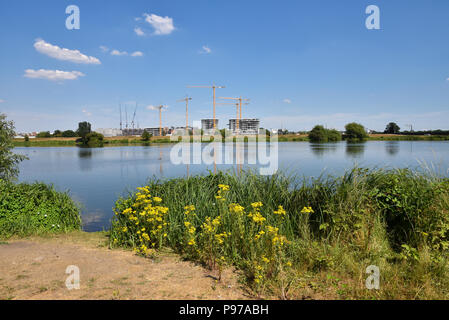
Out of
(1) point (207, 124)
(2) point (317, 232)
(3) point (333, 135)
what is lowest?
(2) point (317, 232)

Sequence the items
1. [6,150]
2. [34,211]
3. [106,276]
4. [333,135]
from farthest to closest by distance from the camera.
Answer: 1. [333,135]
2. [6,150]
3. [34,211]
4. [106,276]

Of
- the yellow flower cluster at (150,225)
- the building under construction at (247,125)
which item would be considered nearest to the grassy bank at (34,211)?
the yellow flower cluster at (150,225)

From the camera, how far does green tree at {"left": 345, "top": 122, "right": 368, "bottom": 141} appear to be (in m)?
89.8

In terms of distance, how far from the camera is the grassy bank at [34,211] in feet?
22.9

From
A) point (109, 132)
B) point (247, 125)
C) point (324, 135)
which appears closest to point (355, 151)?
point (324, 135)

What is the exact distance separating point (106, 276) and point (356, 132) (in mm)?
98013

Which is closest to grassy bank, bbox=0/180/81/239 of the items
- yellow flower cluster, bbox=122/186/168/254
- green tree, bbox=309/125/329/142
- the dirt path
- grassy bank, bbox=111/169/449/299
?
the dirt path

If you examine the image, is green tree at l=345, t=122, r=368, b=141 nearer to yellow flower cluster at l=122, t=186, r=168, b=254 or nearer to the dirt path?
yellow flower cluster at l=122, t=186, r=168, b=254

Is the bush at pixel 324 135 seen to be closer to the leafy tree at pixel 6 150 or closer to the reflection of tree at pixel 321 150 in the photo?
the reflection of tree at pixel 321 150

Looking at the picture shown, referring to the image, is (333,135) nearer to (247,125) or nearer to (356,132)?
(356,132)

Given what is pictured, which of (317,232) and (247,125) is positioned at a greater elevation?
(247,125)

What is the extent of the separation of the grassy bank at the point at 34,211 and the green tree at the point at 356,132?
315ft

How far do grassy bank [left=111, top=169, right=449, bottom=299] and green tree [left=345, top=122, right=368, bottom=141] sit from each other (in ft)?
306

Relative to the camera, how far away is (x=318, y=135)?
311 ft
